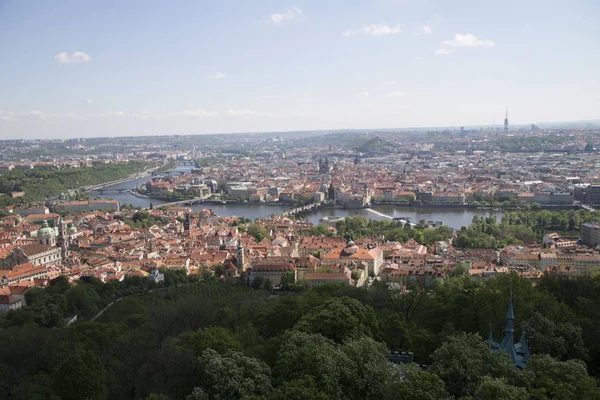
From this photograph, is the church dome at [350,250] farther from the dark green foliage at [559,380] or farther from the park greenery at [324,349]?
the dark green foliage at [559,380]

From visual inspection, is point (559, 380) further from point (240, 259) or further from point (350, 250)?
point (350, 250)

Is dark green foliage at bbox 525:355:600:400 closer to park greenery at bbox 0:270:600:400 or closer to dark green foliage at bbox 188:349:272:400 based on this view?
park greenery at bbox 0:270:600:400

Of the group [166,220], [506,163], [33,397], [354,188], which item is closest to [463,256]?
[33,397]

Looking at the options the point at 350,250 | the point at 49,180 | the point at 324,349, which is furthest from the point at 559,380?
the point at 49,180

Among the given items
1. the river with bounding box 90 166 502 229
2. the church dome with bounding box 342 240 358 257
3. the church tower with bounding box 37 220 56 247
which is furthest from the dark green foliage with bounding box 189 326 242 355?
the river with bounding box 90 166 502 229

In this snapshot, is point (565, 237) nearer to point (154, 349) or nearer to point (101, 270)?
point (101, 270)

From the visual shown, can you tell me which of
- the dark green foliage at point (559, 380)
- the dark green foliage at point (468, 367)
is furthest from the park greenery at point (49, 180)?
the dark green foliage at point (559, 380)
